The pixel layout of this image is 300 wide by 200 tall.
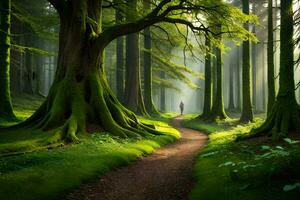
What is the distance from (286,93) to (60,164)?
8457 millimetres

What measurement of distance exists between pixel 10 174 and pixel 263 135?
912 cm

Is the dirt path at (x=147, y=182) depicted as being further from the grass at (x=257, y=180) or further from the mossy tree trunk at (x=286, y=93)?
the mossy tree trunk at (x=286, y=93)

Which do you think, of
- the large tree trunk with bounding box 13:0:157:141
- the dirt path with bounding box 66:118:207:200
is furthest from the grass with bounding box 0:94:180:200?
the large tree trunk with bounding box 13:0:157:141

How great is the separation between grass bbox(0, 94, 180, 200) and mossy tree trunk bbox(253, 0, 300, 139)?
16.0ft

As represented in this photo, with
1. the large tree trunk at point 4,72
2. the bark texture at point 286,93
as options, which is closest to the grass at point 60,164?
the large tree trunk at point 4,72

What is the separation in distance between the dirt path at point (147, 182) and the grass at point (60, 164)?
1.06 feet

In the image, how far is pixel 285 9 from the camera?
1309 centimetres

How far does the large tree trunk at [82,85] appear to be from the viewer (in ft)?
48.1

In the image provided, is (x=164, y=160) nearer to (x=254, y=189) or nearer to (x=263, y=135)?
(x=263, y=135)

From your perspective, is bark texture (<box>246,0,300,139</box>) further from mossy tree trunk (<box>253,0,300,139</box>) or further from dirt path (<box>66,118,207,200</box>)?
dirt path (<box>66,118,207,200</box>)

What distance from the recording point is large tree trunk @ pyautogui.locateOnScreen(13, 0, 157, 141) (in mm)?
14648

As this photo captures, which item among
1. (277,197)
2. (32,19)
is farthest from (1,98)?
(277,197)

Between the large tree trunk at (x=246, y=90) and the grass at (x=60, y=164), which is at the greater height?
the large tree trunk at (x=246, y=90)

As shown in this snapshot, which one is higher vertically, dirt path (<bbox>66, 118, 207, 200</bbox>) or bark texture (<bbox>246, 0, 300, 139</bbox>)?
bark texture (<bbox>246, 0, 300, 139</bbox>)
